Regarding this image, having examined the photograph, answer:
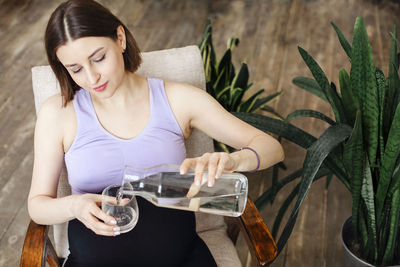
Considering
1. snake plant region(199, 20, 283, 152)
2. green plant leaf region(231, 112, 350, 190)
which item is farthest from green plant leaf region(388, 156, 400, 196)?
snake plant region(199, 20, 283, 152)

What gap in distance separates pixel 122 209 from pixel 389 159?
2.34ft

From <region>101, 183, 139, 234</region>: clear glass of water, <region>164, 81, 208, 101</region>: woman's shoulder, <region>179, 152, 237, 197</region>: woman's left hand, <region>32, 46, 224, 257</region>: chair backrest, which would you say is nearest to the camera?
<region>179, 152, 237, 197</region>: woman's left hand

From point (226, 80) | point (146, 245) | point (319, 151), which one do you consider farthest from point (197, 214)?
point (226, 80)

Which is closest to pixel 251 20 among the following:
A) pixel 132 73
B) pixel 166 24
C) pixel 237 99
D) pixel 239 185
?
→ pixel 166 24

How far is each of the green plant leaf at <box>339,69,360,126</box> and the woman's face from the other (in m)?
0.61

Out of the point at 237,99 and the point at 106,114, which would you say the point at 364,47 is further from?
the point at 237,99

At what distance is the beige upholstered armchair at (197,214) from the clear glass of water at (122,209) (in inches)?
9.9

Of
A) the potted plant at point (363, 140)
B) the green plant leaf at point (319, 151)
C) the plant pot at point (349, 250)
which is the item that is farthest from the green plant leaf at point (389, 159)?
the plant pot at point (349, 250)

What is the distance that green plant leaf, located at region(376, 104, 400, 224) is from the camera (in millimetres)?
1283

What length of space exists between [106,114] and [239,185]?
1.76 ft

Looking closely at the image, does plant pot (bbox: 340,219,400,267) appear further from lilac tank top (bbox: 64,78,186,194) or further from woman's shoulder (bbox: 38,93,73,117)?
woman's shoulder (bbox: 38,93,73,117)

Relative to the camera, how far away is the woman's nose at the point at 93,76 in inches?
51.2

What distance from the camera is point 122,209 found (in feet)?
3.95

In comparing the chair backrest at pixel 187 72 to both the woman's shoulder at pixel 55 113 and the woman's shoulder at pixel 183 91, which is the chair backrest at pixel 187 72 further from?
the woman's shoulder at pixel 55 113
